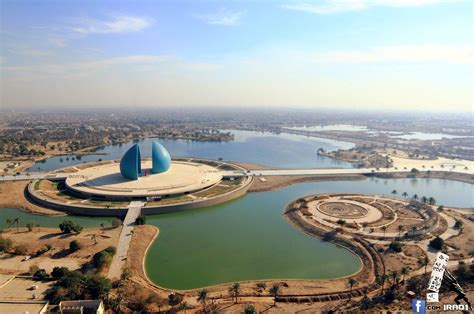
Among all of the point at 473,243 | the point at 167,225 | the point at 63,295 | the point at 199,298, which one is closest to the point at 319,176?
the point at 473,243

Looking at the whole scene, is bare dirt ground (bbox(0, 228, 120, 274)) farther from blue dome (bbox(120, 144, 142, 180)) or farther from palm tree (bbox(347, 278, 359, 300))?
palm tree (bbox(347, 278, 359, 300))

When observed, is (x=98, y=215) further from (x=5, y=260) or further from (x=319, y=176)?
(x=319, y=176)

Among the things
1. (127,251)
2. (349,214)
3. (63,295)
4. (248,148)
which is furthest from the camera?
(248,148)

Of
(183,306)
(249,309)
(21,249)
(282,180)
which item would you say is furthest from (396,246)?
(21,249)

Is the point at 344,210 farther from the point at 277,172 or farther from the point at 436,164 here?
the point at 436,164

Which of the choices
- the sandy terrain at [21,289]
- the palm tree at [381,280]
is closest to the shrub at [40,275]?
the sandy terrain at [21,289]

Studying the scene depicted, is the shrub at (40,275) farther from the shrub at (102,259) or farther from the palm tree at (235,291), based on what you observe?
the palm tree at (235,291)
